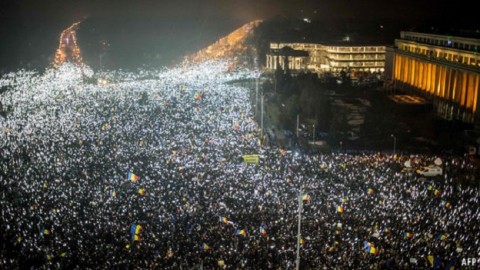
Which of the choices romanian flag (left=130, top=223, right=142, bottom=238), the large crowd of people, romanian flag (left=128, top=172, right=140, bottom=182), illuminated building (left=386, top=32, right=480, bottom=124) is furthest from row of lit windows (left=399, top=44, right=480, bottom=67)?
romanian flag (left=130, top=223, right=142, bottom=238)

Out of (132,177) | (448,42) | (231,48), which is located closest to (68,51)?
(231,48)

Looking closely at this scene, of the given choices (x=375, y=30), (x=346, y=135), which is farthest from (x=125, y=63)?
(x=346, y=135)

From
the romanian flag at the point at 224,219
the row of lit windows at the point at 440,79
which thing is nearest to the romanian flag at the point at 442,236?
the romanian flag at the point at 224,219

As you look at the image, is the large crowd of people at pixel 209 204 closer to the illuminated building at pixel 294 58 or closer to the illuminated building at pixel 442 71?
the illuminated building at pixel 442 71

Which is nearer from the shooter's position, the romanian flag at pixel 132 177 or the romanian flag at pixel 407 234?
the romanian flag at pixel 407 234

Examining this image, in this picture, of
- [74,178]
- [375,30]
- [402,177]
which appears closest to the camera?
[74,178]

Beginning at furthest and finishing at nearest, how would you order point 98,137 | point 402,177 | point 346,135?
point 346,135, point 98,137, point 402,177

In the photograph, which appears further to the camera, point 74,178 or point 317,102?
point 317,102

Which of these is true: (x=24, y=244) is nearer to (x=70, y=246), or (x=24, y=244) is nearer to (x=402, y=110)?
(x=70, y=246)

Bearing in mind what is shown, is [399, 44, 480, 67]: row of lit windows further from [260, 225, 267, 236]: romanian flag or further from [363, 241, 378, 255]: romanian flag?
[260, 225, 267, 236]: romanian flag
